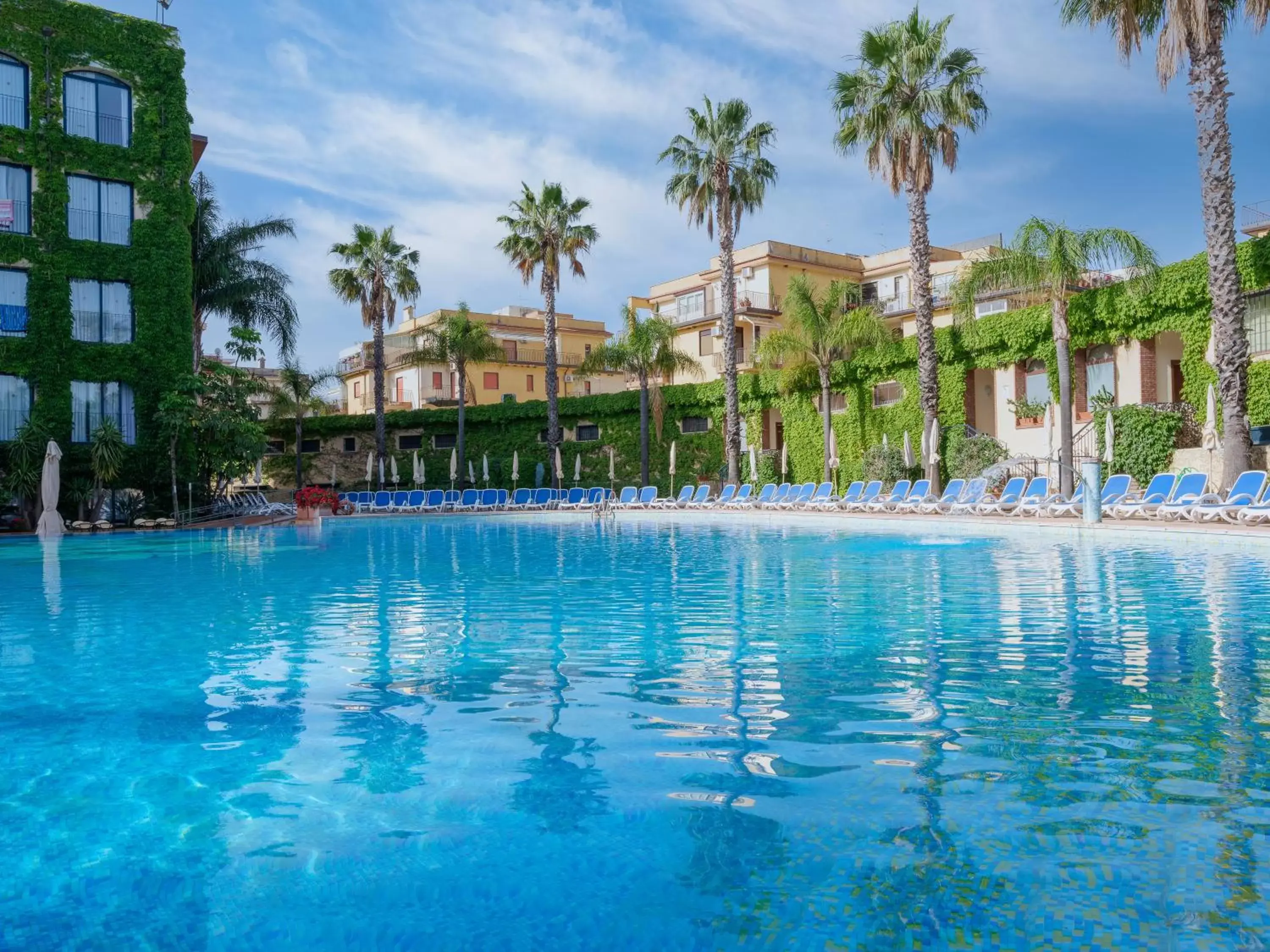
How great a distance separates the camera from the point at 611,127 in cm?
2378

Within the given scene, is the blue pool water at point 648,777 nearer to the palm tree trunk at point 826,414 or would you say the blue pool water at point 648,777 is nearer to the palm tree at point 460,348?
the palm tree trunk at point 826,414

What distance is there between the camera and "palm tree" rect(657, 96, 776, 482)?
32125mm

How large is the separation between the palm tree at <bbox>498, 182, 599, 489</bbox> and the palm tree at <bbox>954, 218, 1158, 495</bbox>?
17.0 meters

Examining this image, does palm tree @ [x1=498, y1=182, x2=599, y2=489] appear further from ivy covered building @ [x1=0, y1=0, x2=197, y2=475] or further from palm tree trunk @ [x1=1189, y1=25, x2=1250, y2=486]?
palm tree trunk @ [x1=1189, y1=25, x2=1250, y2=486]

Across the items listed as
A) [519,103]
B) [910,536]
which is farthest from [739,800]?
[519,103]

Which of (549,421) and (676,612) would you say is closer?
(676,612)

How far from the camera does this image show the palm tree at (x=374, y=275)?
129 feet

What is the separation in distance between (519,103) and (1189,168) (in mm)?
16093

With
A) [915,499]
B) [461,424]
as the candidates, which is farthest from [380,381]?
[915,499]

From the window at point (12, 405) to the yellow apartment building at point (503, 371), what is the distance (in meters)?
28.0

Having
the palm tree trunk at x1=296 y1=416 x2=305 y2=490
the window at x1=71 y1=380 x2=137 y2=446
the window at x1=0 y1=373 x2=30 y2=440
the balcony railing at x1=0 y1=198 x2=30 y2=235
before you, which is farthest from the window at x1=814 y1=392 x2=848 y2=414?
the balcony railing at x1=0 y1=198 x2=30 y2=235

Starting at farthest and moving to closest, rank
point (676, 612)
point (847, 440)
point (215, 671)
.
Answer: point (847, 440) < point (676, 612) < point (215, 671)

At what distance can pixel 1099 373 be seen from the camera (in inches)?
1039

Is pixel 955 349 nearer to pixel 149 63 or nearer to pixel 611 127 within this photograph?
pixel 611 127
